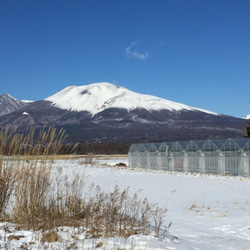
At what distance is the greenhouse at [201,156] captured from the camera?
22331mm

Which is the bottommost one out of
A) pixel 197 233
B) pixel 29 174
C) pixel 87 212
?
pixel 197 233

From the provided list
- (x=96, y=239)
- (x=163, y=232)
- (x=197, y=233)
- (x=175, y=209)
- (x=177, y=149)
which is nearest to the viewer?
(x=96, y=239)

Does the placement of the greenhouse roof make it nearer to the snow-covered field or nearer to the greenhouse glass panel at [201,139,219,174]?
the greenhouse glass panel at [201,139,219,174]

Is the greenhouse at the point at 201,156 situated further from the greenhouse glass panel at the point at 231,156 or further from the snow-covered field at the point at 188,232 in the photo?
the snow-covered field at the point at 188,232

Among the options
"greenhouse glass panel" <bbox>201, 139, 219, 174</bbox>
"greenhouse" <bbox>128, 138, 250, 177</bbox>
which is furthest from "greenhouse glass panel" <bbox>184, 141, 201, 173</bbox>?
"greenhouse glass panel" <bbox>201, 139, 219, 174</bbox>

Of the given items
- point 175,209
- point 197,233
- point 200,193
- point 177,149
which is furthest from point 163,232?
point 177,149

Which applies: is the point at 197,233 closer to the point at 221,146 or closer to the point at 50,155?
the point at 50,155

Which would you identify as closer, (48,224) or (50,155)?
(48,224)

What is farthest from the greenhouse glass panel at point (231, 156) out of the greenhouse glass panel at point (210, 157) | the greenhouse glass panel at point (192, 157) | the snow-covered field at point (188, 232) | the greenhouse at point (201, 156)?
the snow-covered field at point (188, 232)

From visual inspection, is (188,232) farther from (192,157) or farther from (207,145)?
(192,157)

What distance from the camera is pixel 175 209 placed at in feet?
29.9

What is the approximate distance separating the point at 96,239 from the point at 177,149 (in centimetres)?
2393

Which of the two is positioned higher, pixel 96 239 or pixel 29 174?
pixel 29 174

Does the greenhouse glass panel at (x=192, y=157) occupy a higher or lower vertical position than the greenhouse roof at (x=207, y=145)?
lower
